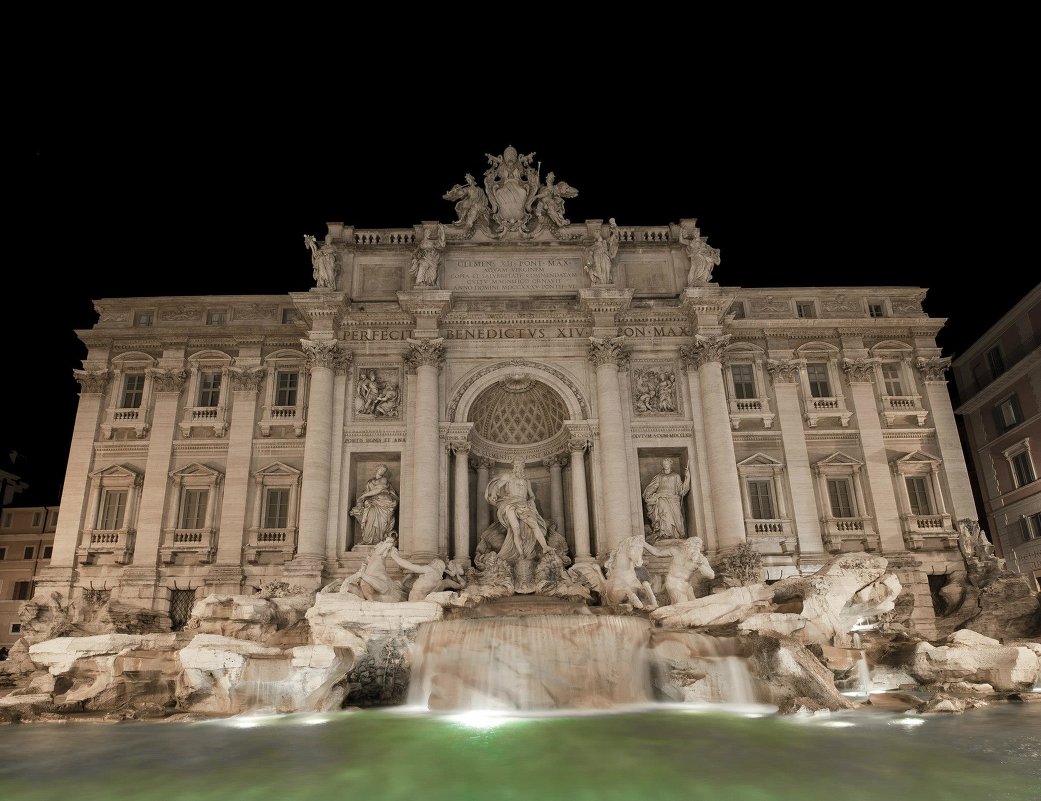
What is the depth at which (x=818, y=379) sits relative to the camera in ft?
96.5

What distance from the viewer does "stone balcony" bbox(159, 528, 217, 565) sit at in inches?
1033

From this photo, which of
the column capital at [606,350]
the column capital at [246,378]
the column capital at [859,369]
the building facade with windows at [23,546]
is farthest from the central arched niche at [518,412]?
the building facade with windows at [23,546]

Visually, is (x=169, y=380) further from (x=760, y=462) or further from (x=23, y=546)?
(x=23, y=546)

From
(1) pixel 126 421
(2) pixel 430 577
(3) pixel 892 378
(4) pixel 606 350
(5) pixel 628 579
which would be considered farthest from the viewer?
(3) pixel 892 378

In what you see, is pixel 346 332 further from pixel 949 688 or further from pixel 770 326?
pixel 949 688

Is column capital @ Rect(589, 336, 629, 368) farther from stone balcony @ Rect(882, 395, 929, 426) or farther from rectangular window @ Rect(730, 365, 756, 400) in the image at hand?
stone balcony @ Rect(882, 395, 929, 426)

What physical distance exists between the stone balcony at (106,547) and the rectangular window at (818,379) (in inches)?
1074

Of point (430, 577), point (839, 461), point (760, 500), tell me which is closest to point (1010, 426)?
point (839, 461)

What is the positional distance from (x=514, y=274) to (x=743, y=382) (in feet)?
34.2

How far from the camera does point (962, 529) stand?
26.5 metres

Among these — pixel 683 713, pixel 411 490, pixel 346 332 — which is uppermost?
pixel 346 332

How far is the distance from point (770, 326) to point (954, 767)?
2239cm

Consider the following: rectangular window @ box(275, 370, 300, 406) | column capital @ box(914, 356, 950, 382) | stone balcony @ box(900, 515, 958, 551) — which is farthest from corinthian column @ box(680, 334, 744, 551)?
rectangular window @ box(275, 370, 300, 406)

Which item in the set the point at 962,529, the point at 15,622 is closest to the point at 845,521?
the point at 962,529
